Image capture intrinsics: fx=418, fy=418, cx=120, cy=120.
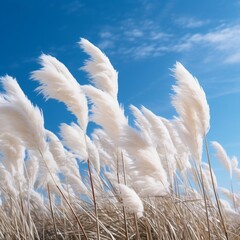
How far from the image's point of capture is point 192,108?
3055 millimetres

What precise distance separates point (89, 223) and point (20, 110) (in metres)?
2.02

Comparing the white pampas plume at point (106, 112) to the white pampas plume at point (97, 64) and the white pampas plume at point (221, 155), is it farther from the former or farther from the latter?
the white pampas plume at point (221, 155)

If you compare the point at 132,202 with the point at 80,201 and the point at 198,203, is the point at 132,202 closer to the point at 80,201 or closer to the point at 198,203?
the point at 198,203

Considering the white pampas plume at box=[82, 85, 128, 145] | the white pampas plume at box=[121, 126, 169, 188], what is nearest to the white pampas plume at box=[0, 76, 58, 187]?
the white pampas plume at box=[82, 85, 128, 145]

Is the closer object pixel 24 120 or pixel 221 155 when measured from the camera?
Answer: pixel 24 120

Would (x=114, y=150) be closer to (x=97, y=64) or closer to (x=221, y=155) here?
(x=97, y=64)

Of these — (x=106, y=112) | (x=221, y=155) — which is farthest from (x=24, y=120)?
(x=221, y=155)

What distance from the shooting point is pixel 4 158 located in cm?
438

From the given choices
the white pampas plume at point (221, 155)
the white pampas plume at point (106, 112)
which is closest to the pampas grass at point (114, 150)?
the white pampas plume at point (106, 112)

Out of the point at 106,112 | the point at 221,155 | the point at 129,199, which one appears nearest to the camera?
the point at 129,199

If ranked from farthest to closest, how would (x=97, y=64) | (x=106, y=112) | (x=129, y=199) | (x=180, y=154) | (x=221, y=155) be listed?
(x=221, y=155) → (x=180, y=154) → (x=97, y=64) → (x=106, y=112) → (x=129, y=199)

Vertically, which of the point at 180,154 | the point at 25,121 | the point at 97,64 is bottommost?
the point at 25,121

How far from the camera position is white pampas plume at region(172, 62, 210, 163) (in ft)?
9.95

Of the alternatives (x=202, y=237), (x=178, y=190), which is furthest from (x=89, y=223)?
(x=202, y=237)
